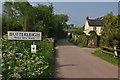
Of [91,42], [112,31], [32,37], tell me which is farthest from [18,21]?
[32,37]

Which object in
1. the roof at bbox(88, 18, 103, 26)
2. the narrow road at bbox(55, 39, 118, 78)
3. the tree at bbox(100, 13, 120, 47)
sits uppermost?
the roof at bbox(88, 18, 103, 26)

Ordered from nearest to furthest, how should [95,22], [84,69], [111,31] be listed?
[84,69] < [111,31] < [95,22]

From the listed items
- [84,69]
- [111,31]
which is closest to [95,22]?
[111,31]

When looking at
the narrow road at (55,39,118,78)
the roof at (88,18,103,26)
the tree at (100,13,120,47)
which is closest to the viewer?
the narrow road at (55,39,118,78)

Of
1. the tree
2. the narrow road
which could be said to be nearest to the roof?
the tree

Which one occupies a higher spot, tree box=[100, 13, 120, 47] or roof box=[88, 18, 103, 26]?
roof box=[88, 18, 103, 26]

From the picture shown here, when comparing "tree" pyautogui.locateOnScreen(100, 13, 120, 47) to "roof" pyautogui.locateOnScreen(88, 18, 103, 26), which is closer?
"tree" pyautogui.locateOnScreen(100, 13, 120, 47)

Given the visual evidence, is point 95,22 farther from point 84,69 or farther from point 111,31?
point 84,69

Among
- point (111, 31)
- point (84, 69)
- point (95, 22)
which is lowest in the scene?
point (84, 69)

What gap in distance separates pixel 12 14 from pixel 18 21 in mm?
5834

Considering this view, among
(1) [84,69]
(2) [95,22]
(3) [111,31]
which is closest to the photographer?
(1) [84,69]

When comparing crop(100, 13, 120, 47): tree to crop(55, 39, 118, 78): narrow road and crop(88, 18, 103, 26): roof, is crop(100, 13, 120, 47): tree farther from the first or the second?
crop(88, 18, 103, 26): roof

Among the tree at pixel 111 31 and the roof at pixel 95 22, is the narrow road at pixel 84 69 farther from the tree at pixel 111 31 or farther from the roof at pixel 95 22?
the roof at pixel 95 22

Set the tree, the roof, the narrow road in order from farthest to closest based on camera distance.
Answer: the roof
the tree
the narrow road
